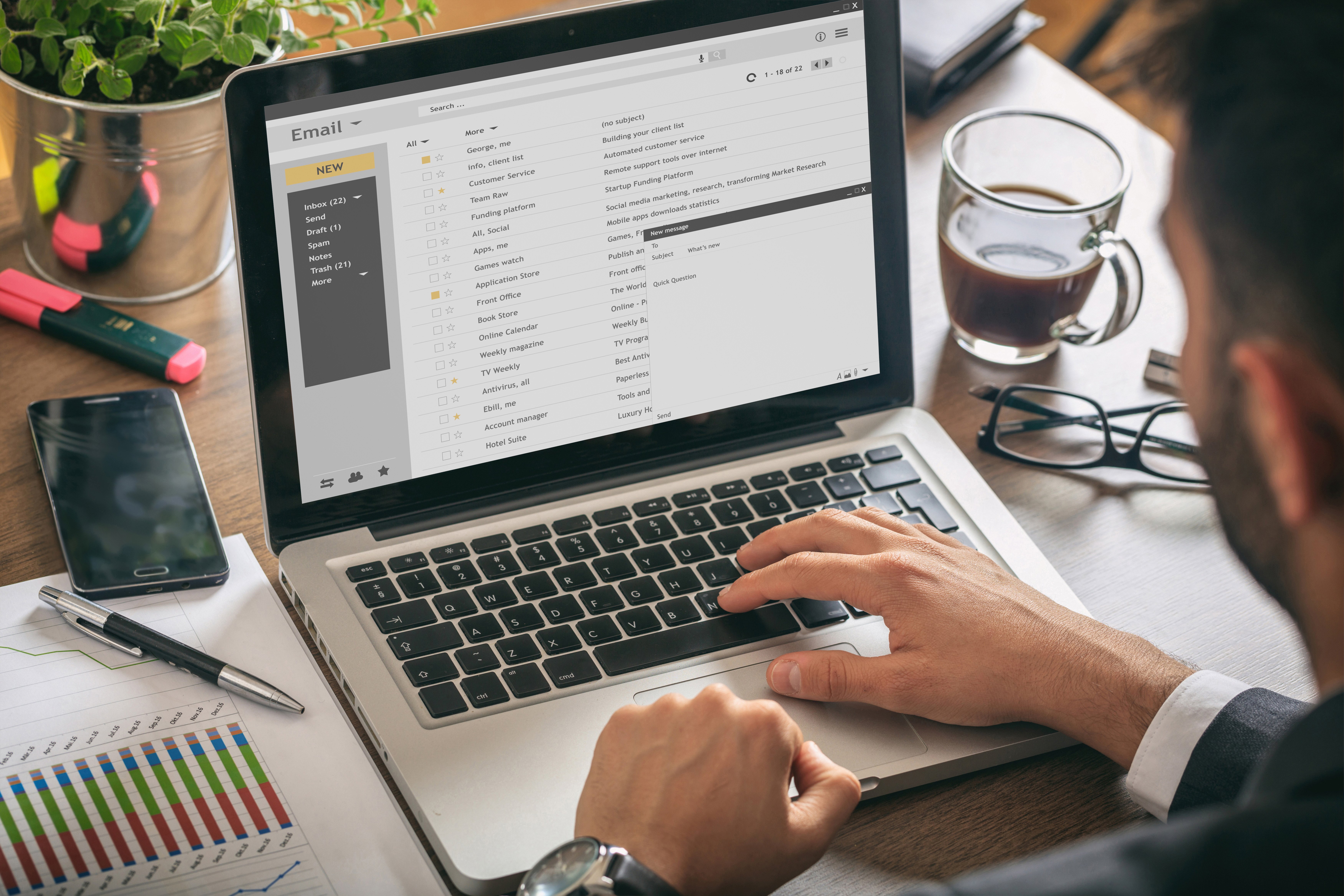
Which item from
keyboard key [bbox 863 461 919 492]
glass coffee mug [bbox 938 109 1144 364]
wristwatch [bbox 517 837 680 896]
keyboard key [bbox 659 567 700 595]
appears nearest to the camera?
wristwatch [bbox 517 837 680 896]

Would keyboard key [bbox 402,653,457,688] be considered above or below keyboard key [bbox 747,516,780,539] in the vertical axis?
above

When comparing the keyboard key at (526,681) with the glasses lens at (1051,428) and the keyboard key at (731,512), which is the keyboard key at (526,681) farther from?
the glasses lens at (1051,428)

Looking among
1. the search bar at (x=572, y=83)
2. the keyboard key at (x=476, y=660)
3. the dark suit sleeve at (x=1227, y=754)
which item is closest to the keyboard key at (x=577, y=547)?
the keyboard key at (x=476, y=660)

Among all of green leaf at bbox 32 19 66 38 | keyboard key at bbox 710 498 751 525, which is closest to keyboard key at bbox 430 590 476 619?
keyboard key at bbox 710 498 751 525

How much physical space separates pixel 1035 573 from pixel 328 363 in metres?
0.56

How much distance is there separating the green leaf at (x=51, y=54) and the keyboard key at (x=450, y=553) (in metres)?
0.49

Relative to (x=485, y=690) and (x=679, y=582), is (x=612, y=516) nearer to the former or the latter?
(x=679, y=582)

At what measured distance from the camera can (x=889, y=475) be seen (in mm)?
989

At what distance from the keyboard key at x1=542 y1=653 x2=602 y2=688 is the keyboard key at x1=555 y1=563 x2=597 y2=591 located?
0.06 metres

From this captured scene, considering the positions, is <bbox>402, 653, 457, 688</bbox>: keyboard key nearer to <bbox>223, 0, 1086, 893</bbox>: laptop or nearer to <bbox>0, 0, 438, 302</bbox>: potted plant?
<bbox>223, 0, 1086, 893</bbox>: laptop

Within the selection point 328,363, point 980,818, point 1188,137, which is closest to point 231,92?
point 328,363

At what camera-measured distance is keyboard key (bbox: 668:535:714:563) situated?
2.94 feet

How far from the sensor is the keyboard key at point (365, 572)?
0.85m

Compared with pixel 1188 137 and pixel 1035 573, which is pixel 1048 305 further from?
pixel 1188 137
